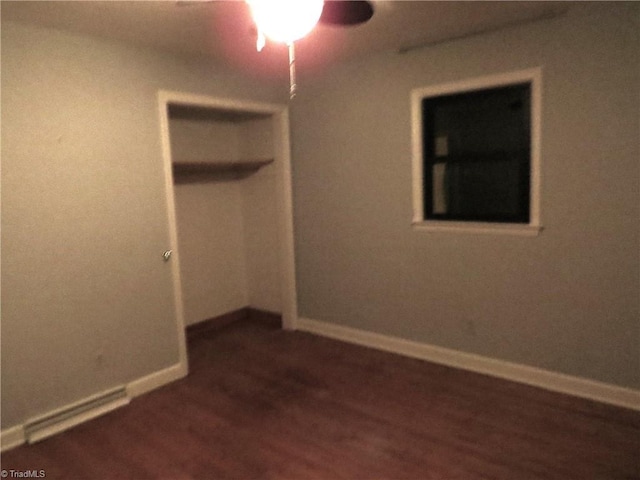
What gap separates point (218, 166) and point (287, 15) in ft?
9.71

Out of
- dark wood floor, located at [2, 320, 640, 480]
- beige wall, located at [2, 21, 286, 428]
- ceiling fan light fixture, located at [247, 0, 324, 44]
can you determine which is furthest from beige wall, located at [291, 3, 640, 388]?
ceiling fan light fixture, located at [247, 0, 324, 44]

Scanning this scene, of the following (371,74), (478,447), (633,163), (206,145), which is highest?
(371,74)

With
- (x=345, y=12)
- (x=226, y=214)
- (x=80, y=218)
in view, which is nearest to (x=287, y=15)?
(x=345, y=12)

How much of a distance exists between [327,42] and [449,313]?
2268 mm

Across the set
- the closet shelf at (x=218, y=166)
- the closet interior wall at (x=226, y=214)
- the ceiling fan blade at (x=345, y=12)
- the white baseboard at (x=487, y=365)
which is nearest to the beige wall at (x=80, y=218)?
the closet shelf at (x=218, y=166)

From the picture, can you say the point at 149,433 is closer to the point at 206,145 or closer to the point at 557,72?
the point at 206,145

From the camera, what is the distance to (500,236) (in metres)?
3.35

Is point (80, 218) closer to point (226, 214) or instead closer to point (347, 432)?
point (226, 214)

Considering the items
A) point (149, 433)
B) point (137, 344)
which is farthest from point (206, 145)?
point (149, 433)

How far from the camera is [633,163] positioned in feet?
9.17

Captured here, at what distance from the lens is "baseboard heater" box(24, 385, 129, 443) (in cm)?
289

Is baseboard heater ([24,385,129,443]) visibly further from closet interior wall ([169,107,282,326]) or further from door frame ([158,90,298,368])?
closet interior wall ([169,107,282,326])

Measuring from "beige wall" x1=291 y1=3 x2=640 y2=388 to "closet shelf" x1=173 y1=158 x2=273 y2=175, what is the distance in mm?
457

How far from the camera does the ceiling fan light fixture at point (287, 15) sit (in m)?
1.63
